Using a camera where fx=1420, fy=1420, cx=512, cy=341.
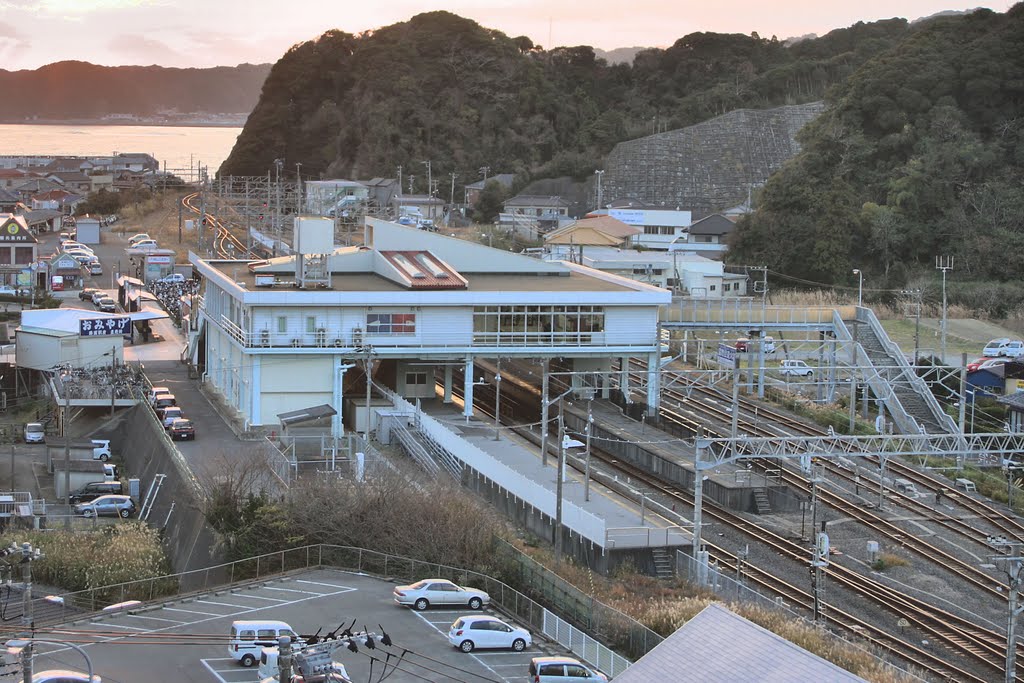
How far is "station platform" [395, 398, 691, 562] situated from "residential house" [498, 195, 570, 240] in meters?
37.2

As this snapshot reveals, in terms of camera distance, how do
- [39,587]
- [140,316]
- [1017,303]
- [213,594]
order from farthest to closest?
[1017,303], [140,316], [39,587], [213,594]

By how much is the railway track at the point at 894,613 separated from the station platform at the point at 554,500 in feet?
3.79

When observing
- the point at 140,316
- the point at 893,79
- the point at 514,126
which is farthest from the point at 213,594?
the point at 514,126

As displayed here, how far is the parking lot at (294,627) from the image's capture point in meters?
14.1

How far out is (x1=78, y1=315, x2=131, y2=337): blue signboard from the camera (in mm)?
32438

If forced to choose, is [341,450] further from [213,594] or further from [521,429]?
[213,594]

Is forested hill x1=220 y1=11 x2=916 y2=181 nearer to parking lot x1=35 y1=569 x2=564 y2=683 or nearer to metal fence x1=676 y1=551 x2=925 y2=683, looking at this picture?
metal fence x1=676 y1=551 x2=925 y2=683

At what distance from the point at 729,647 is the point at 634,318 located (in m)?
17.4

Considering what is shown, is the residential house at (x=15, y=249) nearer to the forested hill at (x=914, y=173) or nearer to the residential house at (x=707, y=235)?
the residential house at (x=707, y=235)

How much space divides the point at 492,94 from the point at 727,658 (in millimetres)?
78019

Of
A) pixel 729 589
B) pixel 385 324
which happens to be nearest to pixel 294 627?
pixel 729 589

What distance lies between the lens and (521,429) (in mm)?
27922

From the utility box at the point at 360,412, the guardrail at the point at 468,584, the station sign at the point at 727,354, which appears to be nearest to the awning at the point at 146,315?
the utility box at the point at 360,412

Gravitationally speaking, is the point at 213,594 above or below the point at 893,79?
below
